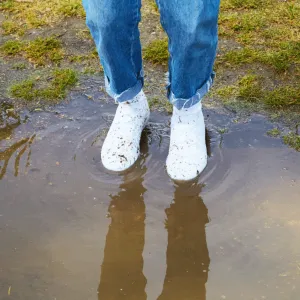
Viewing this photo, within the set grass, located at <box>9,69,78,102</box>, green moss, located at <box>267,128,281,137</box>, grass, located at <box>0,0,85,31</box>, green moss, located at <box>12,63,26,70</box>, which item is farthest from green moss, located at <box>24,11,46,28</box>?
green moss, located at <box>267,128,281,137</box>

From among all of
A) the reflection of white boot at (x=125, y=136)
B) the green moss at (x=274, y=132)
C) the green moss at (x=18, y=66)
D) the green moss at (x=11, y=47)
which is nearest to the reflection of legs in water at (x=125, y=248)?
the reflection of white boot at (x=125, y=136)

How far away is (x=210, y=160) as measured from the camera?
7.06 feet

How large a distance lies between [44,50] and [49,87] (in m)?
0.39

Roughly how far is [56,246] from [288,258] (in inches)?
31.4

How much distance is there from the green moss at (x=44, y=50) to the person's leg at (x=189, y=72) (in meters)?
1.06

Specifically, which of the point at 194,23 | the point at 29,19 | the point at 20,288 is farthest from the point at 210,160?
the point at 29,19

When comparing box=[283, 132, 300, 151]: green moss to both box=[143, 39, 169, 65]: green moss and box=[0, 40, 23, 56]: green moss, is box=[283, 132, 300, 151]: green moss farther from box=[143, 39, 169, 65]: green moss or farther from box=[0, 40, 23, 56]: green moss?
box=[0, 40, 23, 56]: green moss

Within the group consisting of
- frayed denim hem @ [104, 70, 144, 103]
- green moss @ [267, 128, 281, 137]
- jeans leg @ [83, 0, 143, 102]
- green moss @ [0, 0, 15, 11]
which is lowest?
green moss @ [267, 128, 281, 137]

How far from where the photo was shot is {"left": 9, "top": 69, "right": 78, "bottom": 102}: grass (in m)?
2.58

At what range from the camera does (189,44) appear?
176cm

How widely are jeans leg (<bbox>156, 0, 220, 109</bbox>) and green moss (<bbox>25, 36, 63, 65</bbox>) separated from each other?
1090mm

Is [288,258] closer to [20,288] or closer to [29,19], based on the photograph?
[20,288]

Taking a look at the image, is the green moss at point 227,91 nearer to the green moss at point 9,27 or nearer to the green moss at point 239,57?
the green moss at point 239,57

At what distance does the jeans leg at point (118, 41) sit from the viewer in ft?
5.82
